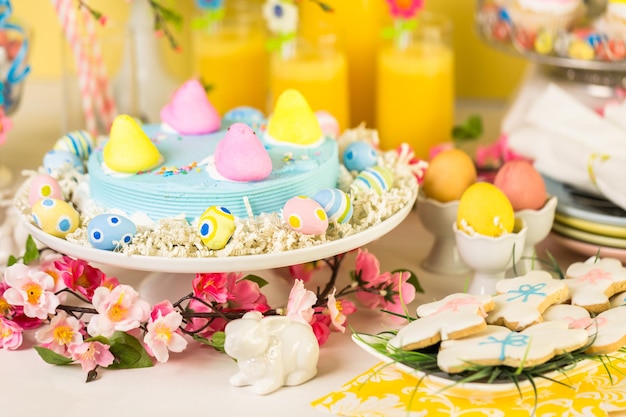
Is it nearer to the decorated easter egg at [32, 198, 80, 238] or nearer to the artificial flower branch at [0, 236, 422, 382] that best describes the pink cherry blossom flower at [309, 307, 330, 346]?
the artificial flower branch at [0, 236, 422, 382]

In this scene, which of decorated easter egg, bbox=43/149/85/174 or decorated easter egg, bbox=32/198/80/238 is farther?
decorated easter egg, bbox=43/149/85/174

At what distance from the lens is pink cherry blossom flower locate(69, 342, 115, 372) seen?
937mm

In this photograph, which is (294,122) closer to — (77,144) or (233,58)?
(77,144)

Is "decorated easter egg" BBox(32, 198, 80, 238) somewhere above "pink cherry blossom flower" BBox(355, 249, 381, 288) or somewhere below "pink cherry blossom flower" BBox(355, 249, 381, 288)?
above

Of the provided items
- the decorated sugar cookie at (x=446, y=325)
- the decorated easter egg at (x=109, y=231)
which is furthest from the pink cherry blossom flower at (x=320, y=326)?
the decorated easter egg at (x=109, y=231)

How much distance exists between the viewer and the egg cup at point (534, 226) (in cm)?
110

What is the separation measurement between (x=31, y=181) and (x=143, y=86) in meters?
0.54

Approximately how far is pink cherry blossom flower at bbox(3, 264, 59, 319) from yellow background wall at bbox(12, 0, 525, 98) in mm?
741

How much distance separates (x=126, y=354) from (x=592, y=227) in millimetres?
565

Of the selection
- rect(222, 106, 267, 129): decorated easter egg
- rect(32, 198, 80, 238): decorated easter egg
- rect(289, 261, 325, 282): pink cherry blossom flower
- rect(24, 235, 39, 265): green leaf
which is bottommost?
rect(289, 261, 325, 282): pink cherry blossom flower

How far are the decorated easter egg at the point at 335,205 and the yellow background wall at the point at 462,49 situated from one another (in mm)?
747

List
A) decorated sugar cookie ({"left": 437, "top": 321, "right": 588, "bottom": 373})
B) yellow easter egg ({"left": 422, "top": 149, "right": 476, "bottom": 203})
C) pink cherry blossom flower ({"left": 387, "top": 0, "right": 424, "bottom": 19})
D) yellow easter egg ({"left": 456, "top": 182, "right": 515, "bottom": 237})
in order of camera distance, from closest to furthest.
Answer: decorated sugar cookie ({"left": 437, "top": 321, "right": 588, "bottom": 373}) → yellow easter egg ({"left": 456, "top": 182, "right": 515, "bottom": 237}) → yellow easter egg ({"left": 422, "top": 149, "right": 476, "bottom": 203}) → pink cherry blossom flower ({"left": 387, "top": 0, "right": 424, "bottom": 19})

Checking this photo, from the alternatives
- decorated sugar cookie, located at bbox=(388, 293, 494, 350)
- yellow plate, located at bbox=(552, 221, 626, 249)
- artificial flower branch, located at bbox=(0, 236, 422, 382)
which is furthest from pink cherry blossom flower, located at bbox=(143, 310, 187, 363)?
yellow plate, located at bbox=(552, 221, 626, 249)

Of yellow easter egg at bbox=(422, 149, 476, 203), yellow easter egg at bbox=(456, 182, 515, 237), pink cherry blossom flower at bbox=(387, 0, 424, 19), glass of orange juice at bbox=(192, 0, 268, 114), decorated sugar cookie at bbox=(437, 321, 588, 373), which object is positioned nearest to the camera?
decorated sugar cookie at bbox=(437, 321, 588, 373)
